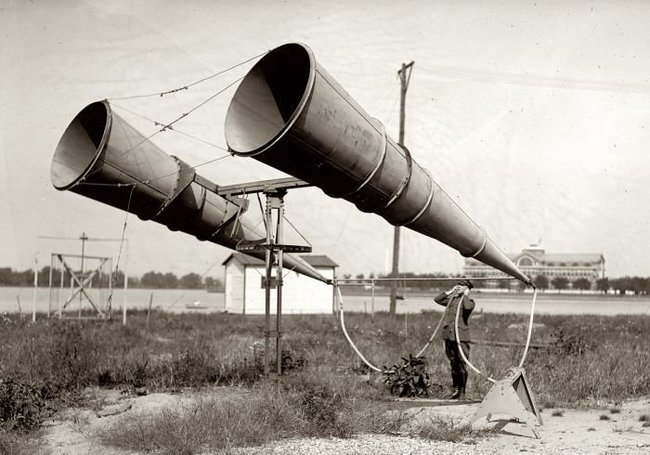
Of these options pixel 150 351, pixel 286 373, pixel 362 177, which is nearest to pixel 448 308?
pixel 286 373

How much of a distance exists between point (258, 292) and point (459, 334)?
24.3 meters

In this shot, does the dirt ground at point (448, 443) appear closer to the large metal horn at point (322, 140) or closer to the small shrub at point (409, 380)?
the small shrub at point (409, 380)

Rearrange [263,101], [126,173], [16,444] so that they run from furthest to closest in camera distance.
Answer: [126,173]
[16,444]
[263,101]

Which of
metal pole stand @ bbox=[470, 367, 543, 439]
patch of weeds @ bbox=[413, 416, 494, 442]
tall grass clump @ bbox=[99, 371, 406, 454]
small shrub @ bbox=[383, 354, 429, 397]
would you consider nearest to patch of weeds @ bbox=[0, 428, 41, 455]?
tall grass clump @ bbox=[99, 371, 406, 454]

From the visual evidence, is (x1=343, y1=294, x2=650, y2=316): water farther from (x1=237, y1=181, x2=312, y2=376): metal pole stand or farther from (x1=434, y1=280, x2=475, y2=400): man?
(x1=237, y1=181, x2=312, y2=376): metal pole stand

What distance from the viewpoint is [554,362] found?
12.2 m

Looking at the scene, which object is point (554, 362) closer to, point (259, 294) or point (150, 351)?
point (150, 351)

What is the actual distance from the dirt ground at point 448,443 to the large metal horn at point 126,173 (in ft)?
8.54

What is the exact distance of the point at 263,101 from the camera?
19.1 feet

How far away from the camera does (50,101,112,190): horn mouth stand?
7285mm

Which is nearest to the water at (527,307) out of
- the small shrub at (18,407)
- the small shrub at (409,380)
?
the small shrub at (409,380)

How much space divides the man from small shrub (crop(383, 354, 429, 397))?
0.49 meters

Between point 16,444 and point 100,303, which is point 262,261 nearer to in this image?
point 100,303

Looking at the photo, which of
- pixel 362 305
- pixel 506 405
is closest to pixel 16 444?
pixel 506 405
